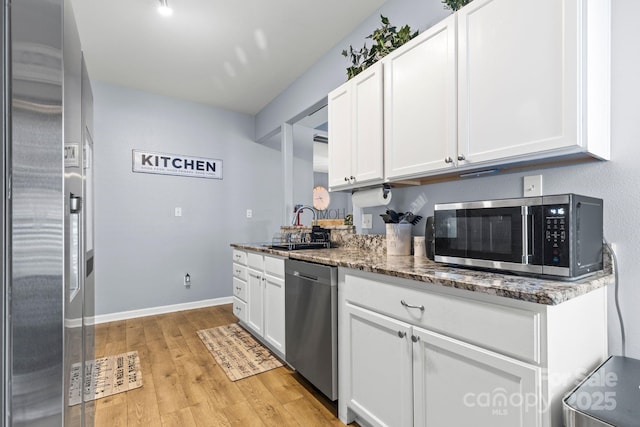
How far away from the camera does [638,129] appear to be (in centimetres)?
118

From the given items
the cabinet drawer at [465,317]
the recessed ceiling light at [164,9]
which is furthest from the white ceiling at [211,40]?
the cabinet drawer at [465,317]

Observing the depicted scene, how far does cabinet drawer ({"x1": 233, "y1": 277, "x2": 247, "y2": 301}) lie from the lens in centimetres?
295

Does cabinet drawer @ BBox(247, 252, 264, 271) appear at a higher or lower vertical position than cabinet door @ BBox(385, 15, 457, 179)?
lower

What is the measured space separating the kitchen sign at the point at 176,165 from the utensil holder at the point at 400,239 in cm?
292

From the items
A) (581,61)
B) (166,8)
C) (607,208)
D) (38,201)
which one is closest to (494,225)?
(607,208)

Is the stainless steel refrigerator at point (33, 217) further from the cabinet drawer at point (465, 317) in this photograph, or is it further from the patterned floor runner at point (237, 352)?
the patterned floor runner at point (237, 352)

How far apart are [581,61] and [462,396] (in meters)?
1.27

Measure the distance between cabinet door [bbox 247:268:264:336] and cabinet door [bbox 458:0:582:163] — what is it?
192 centimetres

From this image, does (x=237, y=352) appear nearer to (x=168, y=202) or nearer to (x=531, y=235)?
(x=168, y=202)


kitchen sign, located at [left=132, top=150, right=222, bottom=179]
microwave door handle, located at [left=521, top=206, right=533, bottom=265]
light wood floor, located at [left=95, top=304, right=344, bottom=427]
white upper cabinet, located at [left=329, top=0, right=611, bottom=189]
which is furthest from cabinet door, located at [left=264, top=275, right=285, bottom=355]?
kitchen sign, located at [left=132, top=150, right=222, bottom=179]

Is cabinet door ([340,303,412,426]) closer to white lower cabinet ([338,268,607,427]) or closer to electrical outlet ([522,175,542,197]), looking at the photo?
white lower cabinet ([338,268,607,427])

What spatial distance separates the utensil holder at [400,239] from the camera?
6.43 ft

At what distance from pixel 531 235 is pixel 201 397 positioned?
203cm

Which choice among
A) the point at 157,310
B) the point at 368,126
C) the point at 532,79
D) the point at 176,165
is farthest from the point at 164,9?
the point at 157,310
